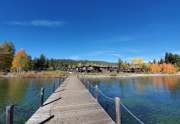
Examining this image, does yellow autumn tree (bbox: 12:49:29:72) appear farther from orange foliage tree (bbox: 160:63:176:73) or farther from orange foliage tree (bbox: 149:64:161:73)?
orange foliage tree (bbox: 160:63:176:73)

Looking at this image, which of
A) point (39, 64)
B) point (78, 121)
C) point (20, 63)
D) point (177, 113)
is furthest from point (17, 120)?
point (39, 64)

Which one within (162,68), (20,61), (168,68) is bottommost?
(168,68)

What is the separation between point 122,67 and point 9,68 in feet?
240

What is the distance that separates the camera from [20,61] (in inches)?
3723

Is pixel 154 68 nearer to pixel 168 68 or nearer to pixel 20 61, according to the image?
pixel 168 68

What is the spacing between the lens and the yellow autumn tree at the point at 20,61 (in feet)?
310

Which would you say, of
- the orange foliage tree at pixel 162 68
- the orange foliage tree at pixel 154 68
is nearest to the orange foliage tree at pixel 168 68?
the orange foliage tree at pixel 162 68

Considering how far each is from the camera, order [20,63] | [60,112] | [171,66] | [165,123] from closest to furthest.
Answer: [60,112] < [165,123] < [20,63] < [171,66]

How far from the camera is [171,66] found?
143000mm

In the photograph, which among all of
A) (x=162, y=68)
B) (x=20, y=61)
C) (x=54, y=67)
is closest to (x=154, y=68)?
(x=162, y=68)

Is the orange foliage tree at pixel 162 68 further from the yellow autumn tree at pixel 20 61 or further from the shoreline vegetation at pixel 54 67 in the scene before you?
the yellow autumn tree at pixel 20 61

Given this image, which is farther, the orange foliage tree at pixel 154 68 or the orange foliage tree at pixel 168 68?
the orange foliage tree at pixel 154 68

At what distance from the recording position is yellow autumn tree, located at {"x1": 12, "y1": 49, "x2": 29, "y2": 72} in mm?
94438

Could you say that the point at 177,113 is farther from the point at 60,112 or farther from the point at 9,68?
the point at 9,68
